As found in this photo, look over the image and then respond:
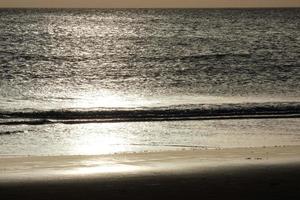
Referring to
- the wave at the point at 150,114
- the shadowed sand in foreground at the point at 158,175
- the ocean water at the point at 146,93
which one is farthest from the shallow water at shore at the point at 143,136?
the shadowed sand in foreground at the point at 158,175

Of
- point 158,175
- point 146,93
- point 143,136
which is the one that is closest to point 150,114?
point 143,136

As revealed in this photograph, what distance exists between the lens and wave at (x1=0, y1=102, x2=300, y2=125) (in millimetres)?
19375

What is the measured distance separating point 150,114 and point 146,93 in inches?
324

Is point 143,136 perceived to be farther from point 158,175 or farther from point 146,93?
point 146,93

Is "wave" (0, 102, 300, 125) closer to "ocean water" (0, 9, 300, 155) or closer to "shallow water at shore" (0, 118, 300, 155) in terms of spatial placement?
"ocean water" (0, 9, 300, 155)

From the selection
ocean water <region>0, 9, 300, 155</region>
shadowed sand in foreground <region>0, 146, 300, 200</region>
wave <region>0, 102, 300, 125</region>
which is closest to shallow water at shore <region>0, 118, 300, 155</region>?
ocean water <region>0, 9, 300, 155</region>

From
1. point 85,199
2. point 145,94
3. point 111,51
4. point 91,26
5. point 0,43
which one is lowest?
point 85,199

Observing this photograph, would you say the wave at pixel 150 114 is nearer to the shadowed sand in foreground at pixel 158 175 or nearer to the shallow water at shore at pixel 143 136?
the shallow water at shore at pixel 143 136

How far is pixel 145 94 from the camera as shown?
28.1 metres

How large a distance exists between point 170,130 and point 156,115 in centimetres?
323

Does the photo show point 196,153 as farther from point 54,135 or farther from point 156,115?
point 156,115

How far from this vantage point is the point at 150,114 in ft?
67.1

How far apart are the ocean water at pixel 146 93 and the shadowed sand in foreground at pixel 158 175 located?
1365 millimetres

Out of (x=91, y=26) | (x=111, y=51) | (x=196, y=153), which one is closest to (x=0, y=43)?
(x=111, y=51)
